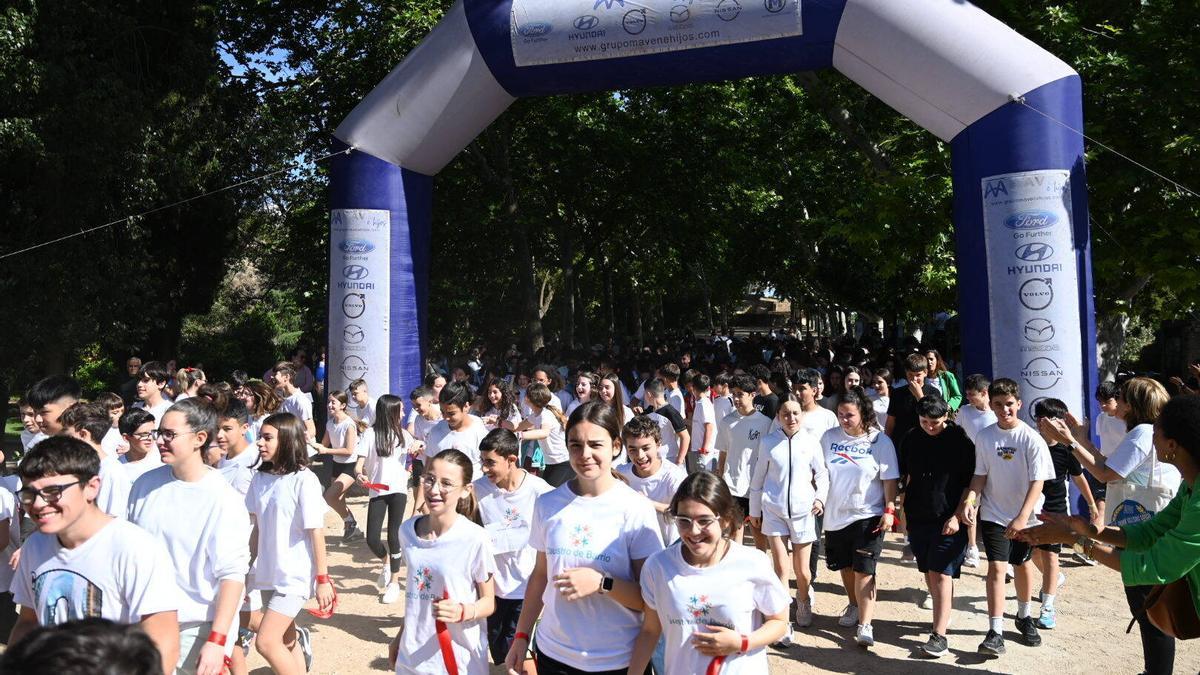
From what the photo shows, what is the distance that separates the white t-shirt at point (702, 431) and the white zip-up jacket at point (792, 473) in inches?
78.5

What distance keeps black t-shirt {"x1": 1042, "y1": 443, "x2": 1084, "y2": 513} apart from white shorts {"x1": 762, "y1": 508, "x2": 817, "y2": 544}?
157 cm

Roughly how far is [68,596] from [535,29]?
9.09 meters

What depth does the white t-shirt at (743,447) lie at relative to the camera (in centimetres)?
779

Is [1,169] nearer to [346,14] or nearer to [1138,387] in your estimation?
[346,14]

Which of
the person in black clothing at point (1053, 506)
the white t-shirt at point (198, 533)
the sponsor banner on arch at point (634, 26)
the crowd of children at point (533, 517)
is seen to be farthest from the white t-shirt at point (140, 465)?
the sponsor banner on arch at point (634, 26)

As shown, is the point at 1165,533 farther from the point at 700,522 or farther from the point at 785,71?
the point at 785,71

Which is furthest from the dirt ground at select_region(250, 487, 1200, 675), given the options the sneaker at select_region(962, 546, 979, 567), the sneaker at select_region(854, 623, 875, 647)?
the sneaker at select_region(962, 546, 979, 567)

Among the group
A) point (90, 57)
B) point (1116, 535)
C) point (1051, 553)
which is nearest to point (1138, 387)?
point (1051, 553)

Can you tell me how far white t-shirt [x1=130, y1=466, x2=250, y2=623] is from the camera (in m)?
3.85

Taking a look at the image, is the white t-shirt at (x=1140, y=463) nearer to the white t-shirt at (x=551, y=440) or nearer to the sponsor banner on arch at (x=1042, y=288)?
the sponsor banner on arch at (x=1042, y=288)

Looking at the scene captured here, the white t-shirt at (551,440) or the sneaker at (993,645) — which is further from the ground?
the white t-shirt at (551,440)

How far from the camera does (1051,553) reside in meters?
6.68

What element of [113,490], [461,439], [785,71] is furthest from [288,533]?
[785,71]

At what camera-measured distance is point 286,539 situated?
16.0 ft
